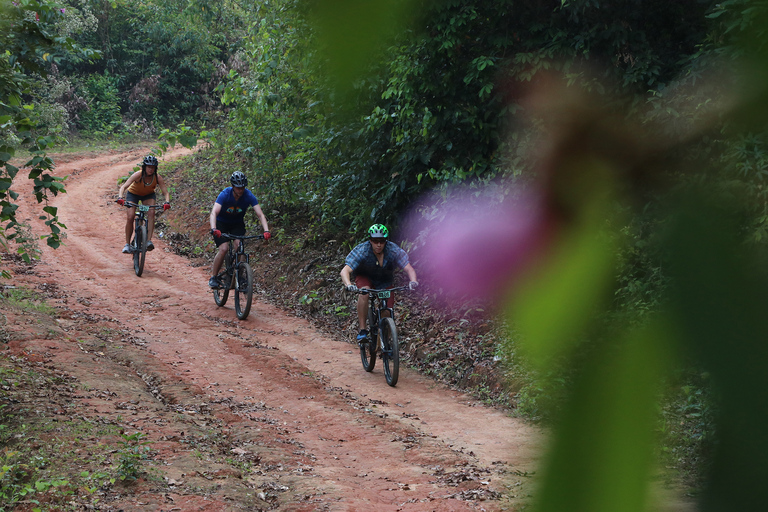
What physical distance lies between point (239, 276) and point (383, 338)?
3.13 metres

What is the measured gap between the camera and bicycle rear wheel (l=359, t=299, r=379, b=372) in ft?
27.5

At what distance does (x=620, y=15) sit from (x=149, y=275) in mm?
12462

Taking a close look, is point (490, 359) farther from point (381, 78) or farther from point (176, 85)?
point (381, 78)

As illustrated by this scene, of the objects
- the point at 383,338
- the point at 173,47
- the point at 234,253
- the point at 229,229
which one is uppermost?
the point at 229,229

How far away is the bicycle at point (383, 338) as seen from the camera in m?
7.83

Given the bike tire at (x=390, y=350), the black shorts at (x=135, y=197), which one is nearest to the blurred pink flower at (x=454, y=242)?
the bike tire at (x=390, y=350)

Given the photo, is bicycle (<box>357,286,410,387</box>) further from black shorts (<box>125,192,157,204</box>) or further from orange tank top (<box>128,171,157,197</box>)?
black shorts (<box>125,192,157,204</box>)

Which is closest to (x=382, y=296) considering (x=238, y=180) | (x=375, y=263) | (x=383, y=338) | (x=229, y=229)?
(x=375, y=263)

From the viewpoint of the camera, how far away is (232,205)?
390 inches

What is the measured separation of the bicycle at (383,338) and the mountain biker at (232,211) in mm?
2305

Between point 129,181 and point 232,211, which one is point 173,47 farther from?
point 129,181

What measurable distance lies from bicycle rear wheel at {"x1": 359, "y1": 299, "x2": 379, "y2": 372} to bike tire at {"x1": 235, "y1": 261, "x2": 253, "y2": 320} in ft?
7.16

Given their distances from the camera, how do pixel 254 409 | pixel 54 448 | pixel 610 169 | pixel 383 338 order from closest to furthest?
pixel 610 169, pixel 54 448, pixel 254 409, pixel 383 338

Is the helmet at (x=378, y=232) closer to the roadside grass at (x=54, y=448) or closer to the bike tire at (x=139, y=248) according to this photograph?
the roadside grass at (x=54, y=448)
